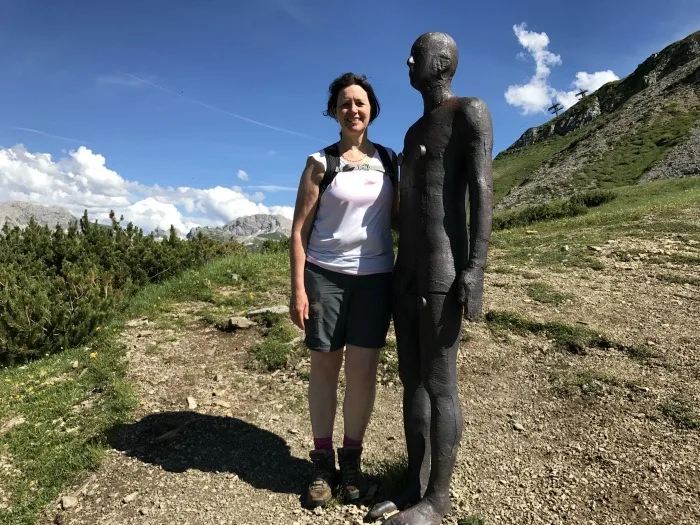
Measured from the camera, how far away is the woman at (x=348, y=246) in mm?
3027

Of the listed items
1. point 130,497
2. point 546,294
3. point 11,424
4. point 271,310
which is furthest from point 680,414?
point 11,424

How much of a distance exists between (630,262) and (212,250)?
9.02 m

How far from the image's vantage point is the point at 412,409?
3100 mm

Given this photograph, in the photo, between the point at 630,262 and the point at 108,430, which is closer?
the point at 108,430

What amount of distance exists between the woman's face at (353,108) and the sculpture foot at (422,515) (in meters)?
2.35

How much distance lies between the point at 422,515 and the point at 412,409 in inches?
24.0

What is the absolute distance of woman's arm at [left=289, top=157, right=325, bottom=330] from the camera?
305 centimetres

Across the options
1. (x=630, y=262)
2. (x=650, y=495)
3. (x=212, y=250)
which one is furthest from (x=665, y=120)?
(x=650, y=495)

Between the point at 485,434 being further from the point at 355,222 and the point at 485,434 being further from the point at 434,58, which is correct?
the point at 434,58

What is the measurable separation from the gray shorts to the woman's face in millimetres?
923

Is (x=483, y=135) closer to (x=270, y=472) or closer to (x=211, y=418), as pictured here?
(x=270, y=472)

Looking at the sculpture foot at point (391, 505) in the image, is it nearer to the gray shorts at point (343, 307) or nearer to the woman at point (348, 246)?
the woman at point (348, 246)

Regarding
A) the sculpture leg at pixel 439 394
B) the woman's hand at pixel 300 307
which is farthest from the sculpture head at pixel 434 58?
the woman's hand at pixel 300 307

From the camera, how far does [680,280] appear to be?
7742 mm
